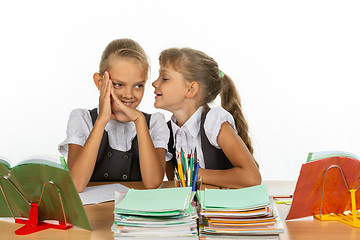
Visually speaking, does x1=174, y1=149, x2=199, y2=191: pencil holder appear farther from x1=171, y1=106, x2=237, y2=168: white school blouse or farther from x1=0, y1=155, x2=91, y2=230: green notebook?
x1=171, y1=106, x2=237, y2=168: white school blouse

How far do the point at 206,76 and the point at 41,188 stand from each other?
1007 millimetres

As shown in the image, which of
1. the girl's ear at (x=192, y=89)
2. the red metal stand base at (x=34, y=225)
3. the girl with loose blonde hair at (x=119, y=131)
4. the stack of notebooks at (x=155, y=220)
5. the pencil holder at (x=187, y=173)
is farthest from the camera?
the girl's ear at (x=192, y=89)

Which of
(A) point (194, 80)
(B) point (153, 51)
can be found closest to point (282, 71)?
(B) point (153, 51)

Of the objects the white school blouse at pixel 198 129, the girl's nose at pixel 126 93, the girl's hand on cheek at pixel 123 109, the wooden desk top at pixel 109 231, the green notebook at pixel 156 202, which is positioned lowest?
the wooden desk top at pixel 109 231

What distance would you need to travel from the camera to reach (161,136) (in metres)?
1.93

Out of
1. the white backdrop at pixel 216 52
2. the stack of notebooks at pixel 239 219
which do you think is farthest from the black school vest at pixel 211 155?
the white backdrop at pixel 216 52

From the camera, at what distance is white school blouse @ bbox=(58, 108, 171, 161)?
188 cm

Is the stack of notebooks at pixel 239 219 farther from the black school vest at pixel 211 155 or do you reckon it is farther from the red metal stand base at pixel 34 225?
the black school vest at pixel 211 155

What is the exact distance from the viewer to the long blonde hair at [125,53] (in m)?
1.91

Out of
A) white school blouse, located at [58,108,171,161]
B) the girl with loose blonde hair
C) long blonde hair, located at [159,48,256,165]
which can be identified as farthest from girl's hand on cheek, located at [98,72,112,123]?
long blonde hair, located at [159,48,256,165]

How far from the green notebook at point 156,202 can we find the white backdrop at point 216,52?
2613 millimetres

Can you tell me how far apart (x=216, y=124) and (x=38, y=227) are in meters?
0.86

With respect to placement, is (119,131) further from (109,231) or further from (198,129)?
(109,231)

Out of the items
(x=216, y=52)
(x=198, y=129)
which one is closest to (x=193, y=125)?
(x=198, y=129)
